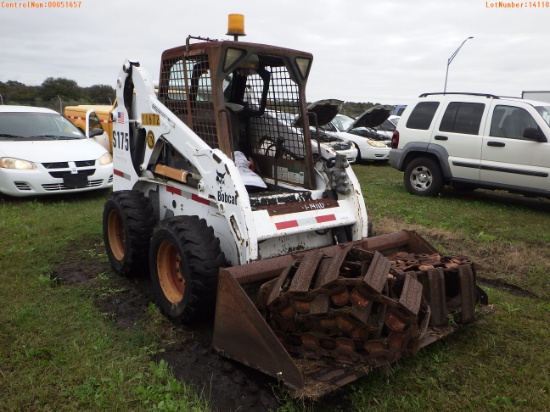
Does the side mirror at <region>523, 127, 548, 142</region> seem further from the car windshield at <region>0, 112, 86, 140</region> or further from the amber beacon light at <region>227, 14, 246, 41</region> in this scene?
the car windshield at <region>0, 112, 86, 140</region>

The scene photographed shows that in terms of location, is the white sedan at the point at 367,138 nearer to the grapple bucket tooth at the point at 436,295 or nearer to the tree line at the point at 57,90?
the grapple bucket tooth at the point at 436,295

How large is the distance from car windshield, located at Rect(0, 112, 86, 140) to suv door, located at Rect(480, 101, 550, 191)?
744 cm

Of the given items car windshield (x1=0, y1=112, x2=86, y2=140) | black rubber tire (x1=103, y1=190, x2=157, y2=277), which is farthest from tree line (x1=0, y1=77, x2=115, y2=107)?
black rubber tire (x1=103, y1=190, x2=157, y2=277)

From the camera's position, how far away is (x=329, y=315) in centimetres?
283

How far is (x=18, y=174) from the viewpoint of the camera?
7582 millimetres

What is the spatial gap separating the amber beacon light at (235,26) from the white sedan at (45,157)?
4.74m

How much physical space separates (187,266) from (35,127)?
6.53 metres

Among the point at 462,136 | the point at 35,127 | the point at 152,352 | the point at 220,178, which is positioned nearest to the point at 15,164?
the point at 35,127

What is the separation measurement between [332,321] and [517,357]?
1564 mm

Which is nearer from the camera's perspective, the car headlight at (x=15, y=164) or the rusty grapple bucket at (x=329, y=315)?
the rusty grapple bucket at (x=329, y=315)

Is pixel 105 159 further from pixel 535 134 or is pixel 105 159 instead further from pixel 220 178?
pixel 535 134

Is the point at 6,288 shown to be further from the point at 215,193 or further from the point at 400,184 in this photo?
the point at 400,184

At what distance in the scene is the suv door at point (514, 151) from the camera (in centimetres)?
793

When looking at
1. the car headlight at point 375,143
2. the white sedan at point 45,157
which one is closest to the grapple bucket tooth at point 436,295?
the white sedan at point 45,157
